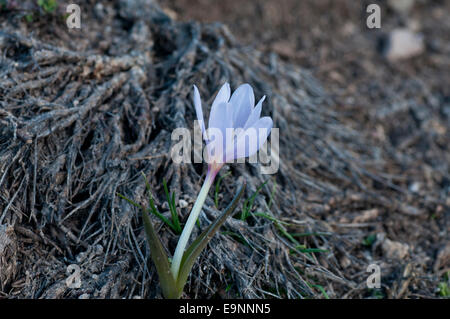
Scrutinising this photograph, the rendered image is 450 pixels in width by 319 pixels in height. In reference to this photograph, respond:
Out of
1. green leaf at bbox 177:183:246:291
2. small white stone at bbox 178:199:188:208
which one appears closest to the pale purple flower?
green leaf at bbox 177:183:246:291

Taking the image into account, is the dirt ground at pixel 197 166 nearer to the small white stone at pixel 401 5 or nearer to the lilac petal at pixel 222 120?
the lilac petal at pixel 222 120

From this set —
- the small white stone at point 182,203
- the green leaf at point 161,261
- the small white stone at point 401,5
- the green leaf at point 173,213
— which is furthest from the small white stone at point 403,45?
the green leaf at point 161,261

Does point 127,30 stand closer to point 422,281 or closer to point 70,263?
point 70,263

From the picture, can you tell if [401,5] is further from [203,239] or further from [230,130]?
[203,239]

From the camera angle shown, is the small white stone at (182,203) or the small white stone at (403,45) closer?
the small white stone at (182,203)
